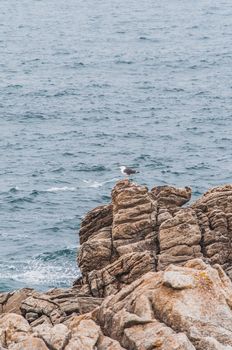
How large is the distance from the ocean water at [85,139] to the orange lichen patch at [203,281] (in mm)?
46147

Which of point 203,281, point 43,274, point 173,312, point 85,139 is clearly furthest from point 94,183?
point 173,312

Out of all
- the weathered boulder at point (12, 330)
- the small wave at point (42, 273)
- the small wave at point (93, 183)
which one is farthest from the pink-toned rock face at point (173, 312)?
the small wave at point (93, 183)

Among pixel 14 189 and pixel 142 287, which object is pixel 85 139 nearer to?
pixel 14 189

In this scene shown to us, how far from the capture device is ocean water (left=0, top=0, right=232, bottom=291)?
3871 inches

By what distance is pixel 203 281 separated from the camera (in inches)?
1464

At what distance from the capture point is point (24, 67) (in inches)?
7692

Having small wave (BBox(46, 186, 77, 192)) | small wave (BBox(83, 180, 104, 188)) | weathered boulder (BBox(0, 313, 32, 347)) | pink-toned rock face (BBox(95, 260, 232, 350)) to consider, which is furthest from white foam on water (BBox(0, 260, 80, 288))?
pink-toned rock face (BBox(95, 260, 232, 350))

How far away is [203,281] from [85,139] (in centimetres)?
10223

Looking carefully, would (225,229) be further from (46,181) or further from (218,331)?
(46,181)

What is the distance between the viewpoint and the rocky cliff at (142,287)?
35312mm

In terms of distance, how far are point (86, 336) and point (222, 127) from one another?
11030cm

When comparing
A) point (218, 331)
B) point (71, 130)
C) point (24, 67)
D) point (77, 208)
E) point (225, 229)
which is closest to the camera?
point (218, 331)

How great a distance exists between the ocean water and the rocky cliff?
25143 millimetres

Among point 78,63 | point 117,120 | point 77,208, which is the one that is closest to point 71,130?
point 117,120
